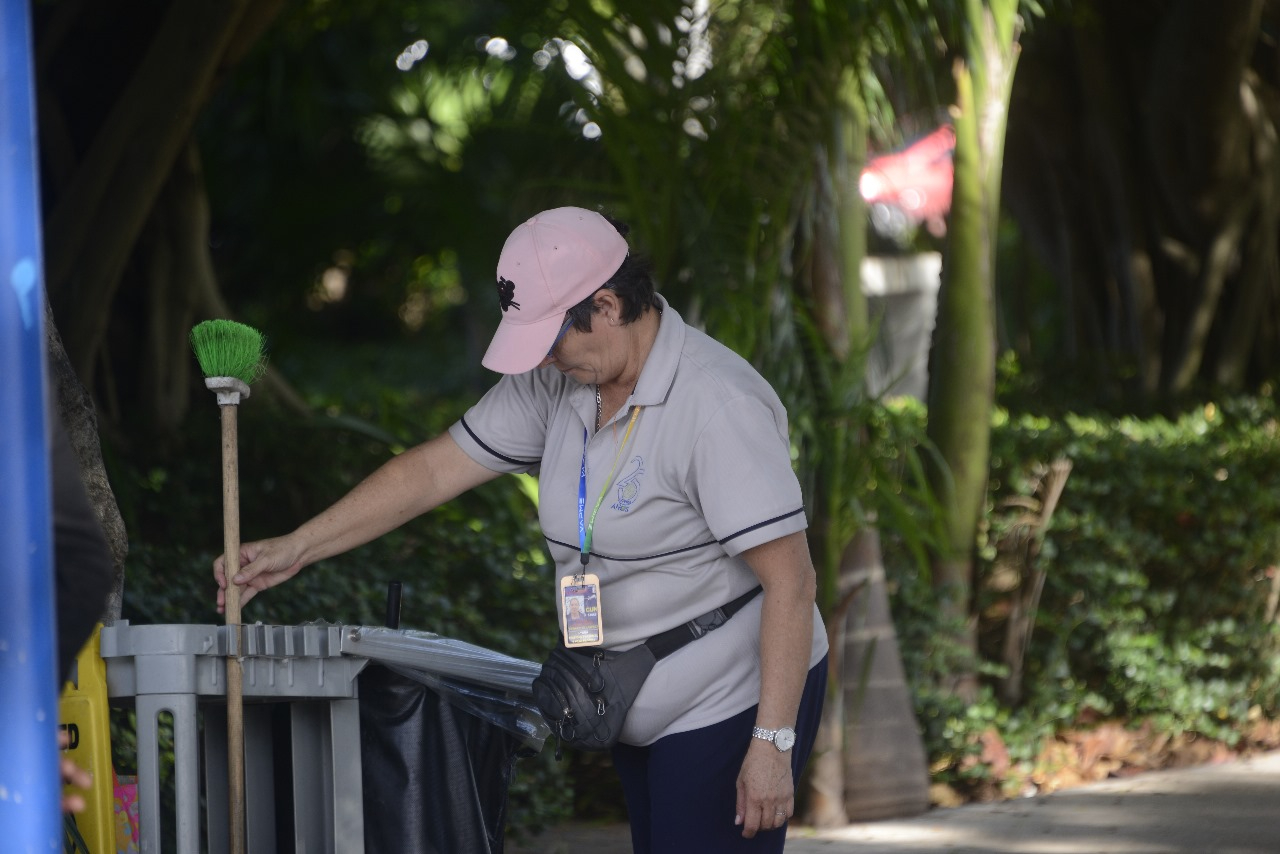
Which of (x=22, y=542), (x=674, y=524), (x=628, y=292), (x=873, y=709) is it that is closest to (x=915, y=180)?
(x=873, y=709)

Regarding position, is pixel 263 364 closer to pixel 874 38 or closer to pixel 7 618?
pixel 7 618

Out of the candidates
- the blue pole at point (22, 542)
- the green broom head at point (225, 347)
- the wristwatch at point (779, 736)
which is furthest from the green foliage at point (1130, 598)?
the blue pole at point (22, 542)

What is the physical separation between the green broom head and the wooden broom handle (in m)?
0.07

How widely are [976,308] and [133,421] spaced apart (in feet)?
11.6

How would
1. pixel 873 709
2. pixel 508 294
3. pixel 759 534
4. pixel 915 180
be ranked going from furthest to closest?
pixel 915 180
pixel 873 709
pixel 508 294
pixel 759 534

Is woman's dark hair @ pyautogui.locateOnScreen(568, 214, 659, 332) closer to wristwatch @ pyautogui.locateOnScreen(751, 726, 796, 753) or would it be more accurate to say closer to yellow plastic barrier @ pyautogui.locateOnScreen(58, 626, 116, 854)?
wristwatch @ pyautogui.locateOnScreen(751, 726, 796, 753)

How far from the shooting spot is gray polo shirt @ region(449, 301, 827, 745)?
8.96 feet

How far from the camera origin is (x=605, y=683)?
2.83 meters

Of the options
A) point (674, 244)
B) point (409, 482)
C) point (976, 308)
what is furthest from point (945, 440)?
point (409, 482)

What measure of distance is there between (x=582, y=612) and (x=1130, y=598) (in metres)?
3.98

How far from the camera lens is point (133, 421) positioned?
644cm

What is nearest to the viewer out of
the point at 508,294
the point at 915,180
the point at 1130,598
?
the point at 508,294

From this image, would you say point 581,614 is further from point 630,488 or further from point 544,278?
point 544,278

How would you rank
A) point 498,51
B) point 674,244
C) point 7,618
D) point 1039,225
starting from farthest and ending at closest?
point 1039,225 < point 498,51 < point 674,244 < point 7,618
